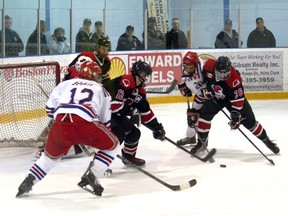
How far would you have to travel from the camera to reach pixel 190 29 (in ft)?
30.7

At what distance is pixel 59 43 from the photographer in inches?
314

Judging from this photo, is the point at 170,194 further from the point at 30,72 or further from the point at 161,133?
the point at 30,72

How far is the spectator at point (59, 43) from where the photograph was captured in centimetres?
787

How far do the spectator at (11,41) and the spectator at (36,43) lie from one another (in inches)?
5.5

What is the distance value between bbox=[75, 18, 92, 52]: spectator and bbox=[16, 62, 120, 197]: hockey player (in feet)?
14.9

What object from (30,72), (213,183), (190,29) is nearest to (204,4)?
(190,29)

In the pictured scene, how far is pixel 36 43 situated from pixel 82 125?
4.11 meters

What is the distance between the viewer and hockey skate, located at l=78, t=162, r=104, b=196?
12.6ft

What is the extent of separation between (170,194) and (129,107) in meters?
0.89

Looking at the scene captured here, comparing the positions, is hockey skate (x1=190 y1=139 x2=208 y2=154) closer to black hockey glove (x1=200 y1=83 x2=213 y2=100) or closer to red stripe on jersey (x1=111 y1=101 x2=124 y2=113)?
black hockey glove (x1=200 y1=83 x2=213 y2=100)

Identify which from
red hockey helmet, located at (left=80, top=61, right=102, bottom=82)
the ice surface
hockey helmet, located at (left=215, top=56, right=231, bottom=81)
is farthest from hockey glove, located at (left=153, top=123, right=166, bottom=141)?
red hockey helmet, located at (left=80, top=61, right=102, bottom=82)

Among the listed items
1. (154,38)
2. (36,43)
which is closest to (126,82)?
(36,43)

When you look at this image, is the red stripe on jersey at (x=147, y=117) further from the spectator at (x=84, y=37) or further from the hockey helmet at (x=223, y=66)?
the spectator at (x=84, y=37)

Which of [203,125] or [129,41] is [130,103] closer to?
[203,125]
